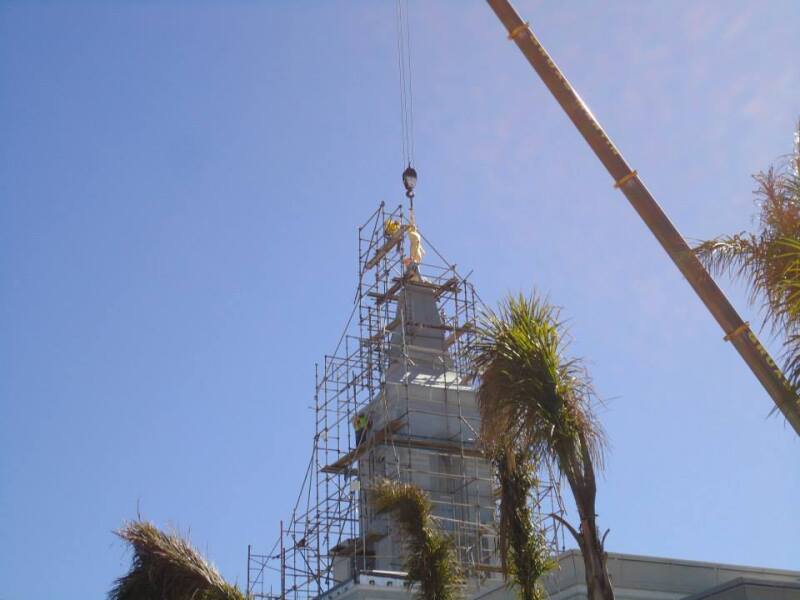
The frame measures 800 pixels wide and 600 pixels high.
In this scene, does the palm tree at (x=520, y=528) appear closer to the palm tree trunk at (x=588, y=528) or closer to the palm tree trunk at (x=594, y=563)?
the palm tree trunk at (x=588, y=528)

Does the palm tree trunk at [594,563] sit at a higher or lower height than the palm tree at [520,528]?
lower

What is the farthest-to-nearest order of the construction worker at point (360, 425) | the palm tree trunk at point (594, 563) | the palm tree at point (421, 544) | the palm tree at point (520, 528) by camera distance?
the construction worker at point (360, 425) → the palm tree at point (421, 544) → the palm tree at point (520, 528) → the palm tree trunk at point (594, 563)

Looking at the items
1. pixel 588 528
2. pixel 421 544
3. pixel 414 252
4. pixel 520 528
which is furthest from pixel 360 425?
pixel 588 528

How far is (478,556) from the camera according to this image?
37.3 metres

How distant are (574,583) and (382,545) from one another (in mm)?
16731

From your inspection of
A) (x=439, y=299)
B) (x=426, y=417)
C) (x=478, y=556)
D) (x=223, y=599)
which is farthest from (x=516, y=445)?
(x=439, y=299)

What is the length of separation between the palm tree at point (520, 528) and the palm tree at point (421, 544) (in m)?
1.72

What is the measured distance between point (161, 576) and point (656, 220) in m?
10.3

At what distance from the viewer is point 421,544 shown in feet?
50.2

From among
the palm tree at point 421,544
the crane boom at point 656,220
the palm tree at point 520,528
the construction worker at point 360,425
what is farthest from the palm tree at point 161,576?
the construction worker at point 360,425

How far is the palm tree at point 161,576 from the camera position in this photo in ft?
53.2

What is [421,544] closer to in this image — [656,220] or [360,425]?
[656,220]

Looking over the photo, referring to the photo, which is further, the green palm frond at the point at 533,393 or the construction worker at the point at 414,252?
the construction worker at the point at 414,252

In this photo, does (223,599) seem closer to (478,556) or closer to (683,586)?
(683,586)
